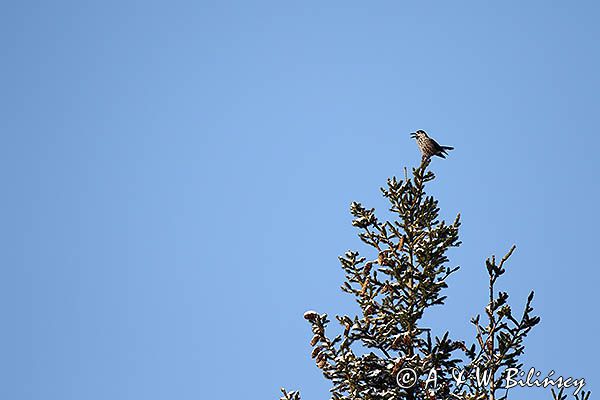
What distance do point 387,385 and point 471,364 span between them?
106 centimetres

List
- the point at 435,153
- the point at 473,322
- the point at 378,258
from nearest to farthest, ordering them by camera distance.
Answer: the point at 473,322, the point at 378,258, the point at 435,153

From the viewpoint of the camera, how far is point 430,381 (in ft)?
32.1

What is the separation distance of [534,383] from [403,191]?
10.3 feet

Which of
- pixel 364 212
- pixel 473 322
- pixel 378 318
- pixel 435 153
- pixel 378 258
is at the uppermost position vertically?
pixel 435 153

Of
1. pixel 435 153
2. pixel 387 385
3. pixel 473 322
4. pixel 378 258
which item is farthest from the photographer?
pixel 435 153

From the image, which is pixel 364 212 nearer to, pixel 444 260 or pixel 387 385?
pixel 444 260

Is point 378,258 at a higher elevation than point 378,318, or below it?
higher

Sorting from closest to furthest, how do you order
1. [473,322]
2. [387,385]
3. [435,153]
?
[473,322]
[387,385]
[435,153]

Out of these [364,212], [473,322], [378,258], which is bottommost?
[473,322]

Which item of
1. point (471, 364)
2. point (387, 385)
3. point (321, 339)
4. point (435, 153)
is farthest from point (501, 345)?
point (435, 153)

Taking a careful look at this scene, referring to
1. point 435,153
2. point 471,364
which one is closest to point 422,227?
point 471,364

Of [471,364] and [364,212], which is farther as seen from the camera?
[364,212]

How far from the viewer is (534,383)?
953 cm

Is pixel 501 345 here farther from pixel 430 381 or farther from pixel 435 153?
pixel 435 153
